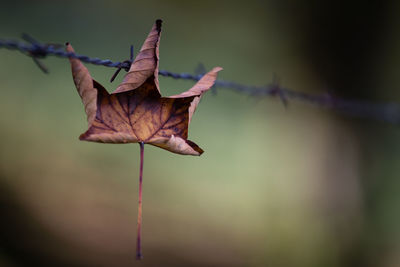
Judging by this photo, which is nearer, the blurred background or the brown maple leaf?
the brown maple leaf

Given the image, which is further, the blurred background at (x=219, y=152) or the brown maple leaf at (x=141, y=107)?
the blurred background at (x=219, y=152)

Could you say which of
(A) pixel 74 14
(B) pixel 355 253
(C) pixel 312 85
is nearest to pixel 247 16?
(C) pixel 312 85

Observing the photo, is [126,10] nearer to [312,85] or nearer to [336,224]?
[312,85]

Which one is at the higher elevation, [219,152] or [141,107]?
[141,107]

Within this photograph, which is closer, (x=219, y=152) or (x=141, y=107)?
(x=141, y=107)
